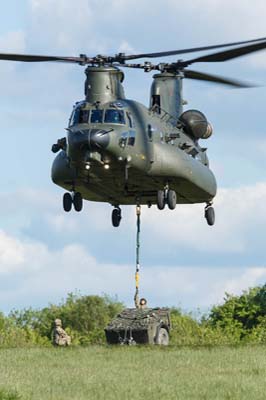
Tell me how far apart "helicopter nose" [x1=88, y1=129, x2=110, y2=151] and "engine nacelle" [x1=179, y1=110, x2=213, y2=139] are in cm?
619

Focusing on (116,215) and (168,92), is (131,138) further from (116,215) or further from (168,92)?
(116,215)

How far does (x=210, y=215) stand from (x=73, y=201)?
6157 millimetres

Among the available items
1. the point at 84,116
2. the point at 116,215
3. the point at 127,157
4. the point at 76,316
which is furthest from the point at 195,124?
the point at 76,316

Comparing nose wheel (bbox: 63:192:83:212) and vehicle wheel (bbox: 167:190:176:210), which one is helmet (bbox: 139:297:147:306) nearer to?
vehicle wheel (bbox: 167:190:176:210)

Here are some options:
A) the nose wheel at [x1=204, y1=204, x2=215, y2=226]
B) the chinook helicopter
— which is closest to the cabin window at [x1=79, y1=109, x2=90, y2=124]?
the chinook helicopter

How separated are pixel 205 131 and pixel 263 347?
9.94 metres

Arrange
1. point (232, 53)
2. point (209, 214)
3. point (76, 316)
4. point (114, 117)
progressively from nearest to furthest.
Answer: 1. point (232, 53)
2. point (114, 117)
3. point (209, 214)
4. point (76, 316)

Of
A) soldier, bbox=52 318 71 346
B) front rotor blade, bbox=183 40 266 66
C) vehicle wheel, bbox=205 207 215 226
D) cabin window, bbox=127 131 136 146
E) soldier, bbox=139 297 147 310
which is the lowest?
soldier, bbox=52 318 71 346

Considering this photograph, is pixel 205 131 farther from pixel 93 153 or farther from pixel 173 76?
pixel 93 153

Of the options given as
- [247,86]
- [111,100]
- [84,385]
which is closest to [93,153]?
[111,100]

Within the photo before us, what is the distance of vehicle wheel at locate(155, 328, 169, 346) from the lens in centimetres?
4472

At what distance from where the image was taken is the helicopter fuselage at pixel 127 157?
4409 centimetres

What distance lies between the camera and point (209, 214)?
5172 centimetres

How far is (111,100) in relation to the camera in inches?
1793
